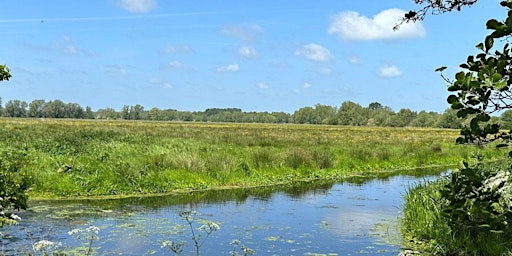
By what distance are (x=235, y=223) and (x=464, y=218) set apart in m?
8.99

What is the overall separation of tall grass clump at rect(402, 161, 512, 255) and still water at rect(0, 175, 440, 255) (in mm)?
610

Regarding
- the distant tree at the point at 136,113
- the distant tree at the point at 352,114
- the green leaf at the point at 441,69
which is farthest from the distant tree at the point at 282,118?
the green leaf at the point at 441,69

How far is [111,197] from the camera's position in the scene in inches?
570

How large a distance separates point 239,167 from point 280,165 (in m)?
2.38

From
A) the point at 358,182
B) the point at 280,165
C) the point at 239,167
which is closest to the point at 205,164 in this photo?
the point at 239,167

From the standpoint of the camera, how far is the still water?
9.25m

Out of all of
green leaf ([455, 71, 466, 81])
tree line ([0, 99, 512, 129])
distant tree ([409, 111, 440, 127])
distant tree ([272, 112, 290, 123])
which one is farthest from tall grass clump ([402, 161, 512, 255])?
distant tree ([272, 112, 290, 123])

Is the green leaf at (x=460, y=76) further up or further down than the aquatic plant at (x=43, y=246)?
further up

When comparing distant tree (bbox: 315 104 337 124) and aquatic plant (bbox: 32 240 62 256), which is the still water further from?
distant tree (bbox: 315 104 337 124)

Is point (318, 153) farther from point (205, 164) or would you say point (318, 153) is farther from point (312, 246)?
point (312, 246)

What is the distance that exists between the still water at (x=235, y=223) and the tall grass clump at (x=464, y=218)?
610mm

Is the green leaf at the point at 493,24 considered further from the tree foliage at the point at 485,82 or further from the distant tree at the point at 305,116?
the distant tree at the point at 305,116

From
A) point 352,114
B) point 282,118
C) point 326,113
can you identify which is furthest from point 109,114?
point 352,114

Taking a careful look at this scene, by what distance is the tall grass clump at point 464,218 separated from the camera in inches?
105
